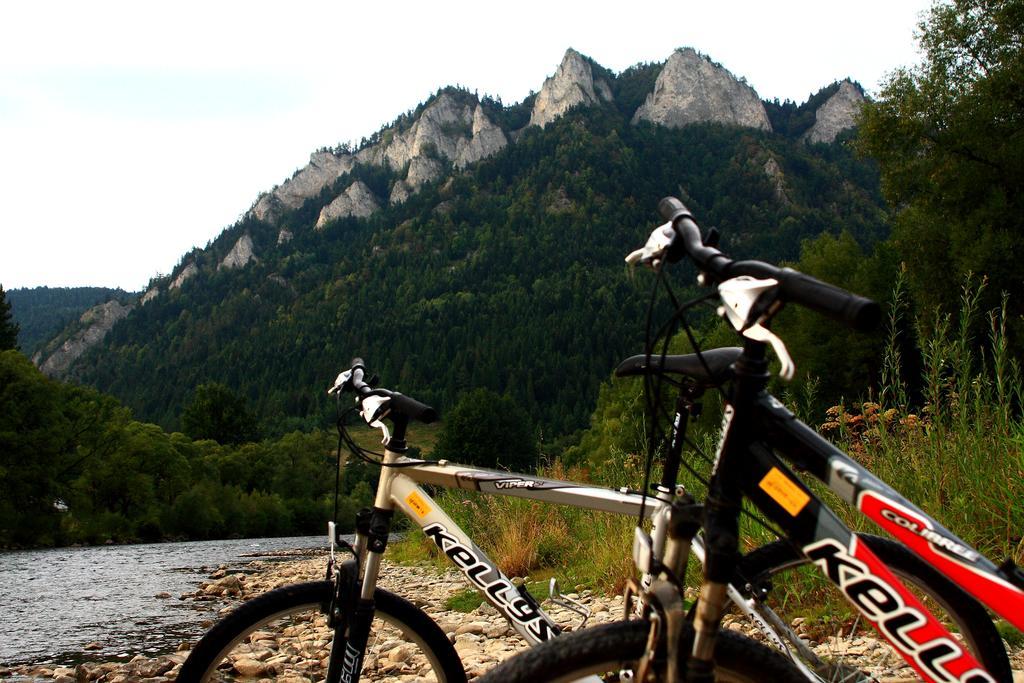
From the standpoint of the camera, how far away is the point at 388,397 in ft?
9.65

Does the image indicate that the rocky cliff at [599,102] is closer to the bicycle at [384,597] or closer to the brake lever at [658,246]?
the bicycle at [384,597]

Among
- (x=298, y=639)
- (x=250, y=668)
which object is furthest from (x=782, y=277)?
(x=250, y=668)

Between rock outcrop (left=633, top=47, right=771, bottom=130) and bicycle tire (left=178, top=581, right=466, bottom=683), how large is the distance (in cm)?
18169

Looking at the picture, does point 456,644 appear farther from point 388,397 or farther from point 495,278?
point 495,278

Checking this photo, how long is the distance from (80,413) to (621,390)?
88.4 feet

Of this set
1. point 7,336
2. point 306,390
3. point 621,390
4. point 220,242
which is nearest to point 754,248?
point 306,390

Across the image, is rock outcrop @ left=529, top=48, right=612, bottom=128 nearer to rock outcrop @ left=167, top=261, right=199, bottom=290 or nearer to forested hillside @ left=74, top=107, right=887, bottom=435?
forested hillside @ left=74, top=107, right=887, bottom=435

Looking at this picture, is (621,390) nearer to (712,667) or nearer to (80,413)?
(80,413)

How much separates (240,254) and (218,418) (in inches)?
4570

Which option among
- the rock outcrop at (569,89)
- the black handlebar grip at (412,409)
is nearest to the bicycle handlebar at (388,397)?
the black handlebar grip at (412,409)

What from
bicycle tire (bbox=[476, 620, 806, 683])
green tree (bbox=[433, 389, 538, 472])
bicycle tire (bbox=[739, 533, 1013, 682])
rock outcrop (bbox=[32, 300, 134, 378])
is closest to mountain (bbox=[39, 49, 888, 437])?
rock outcrop (bbox=[32, 300, 134, 378])

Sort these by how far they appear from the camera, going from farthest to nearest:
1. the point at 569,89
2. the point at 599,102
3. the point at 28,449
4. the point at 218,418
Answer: the point at 569,89 → the point at 599,102 → the point at 218,418 → the point at 28,449

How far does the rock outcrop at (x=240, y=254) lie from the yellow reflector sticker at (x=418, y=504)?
7333 inches

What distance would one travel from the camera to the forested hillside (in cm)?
11350
